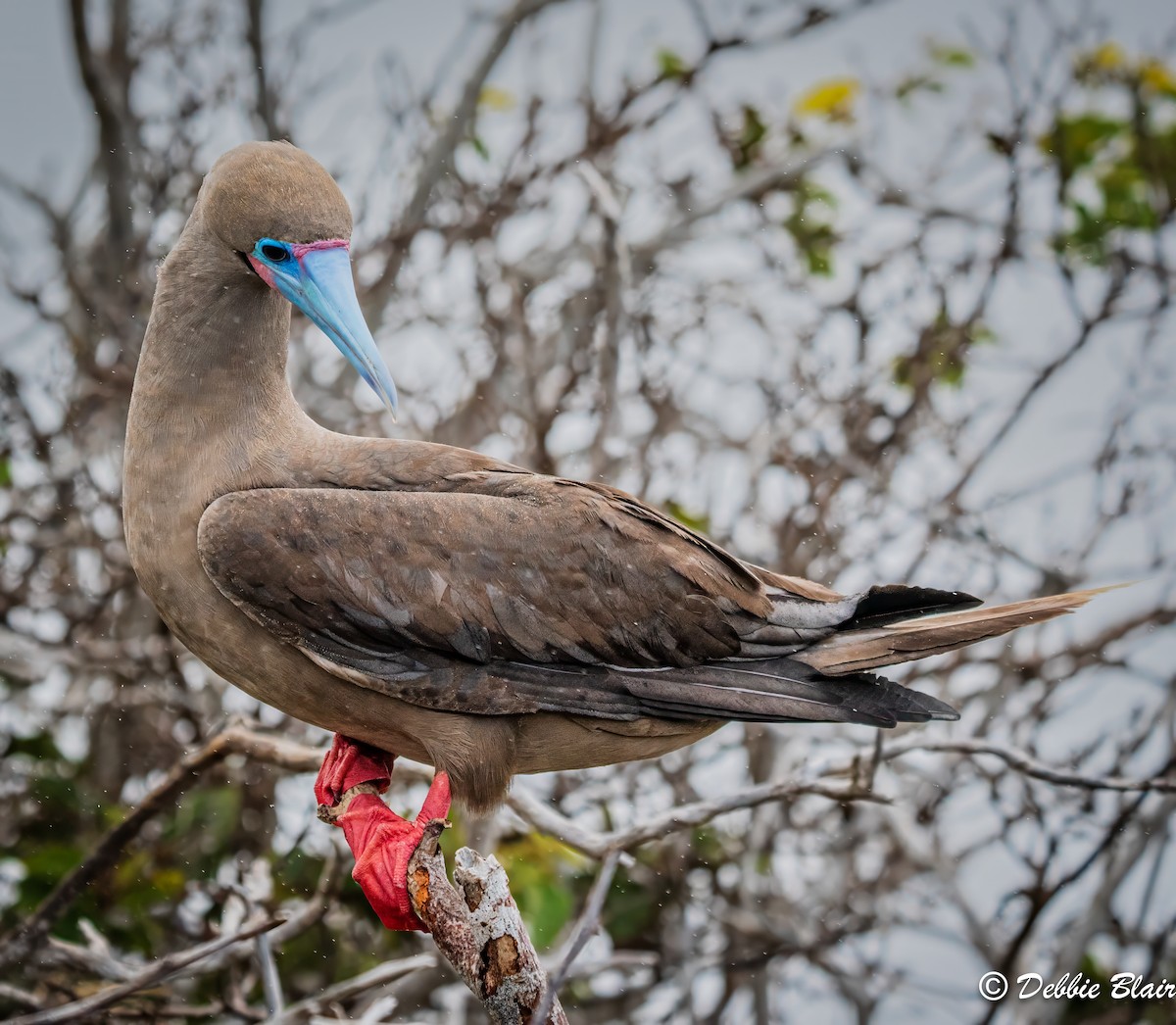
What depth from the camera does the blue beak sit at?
223cm

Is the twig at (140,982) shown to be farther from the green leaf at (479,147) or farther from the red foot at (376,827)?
the green leaf at (479,147)

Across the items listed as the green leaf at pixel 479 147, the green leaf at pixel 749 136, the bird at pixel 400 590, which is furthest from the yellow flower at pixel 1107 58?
the bird at pixel 400 590

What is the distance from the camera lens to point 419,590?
2357 millimetres

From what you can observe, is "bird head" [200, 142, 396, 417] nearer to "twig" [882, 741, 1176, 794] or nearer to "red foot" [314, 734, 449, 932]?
"red foot" [314, 734, 449, 932]

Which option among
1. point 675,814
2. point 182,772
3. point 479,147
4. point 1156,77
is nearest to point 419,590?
point 675,814

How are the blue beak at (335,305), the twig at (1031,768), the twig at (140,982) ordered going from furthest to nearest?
the twig at (1031,768)
the twig at (140,982)
the blue beak at (335,305)

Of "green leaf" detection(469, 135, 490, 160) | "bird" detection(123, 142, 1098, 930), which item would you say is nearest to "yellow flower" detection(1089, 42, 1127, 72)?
"green leaf" detection(469, 135, 490, 160)

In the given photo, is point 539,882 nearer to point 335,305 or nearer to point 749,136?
point 335,305

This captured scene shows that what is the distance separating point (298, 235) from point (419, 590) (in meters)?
0.69

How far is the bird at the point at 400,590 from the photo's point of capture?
2.28 metres

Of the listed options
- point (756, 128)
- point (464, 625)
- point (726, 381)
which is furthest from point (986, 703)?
point (464, 625)

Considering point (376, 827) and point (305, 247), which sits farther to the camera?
point (376, 827)

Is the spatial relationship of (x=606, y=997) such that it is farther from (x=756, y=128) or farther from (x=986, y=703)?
(x=756, y=128)

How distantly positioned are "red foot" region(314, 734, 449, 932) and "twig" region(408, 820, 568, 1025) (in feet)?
0.40
